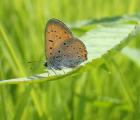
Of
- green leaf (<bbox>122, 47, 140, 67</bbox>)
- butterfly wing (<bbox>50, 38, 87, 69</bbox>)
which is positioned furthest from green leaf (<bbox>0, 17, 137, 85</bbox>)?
green leaf (<bbox>122, 47, 140, 67</bbox>)

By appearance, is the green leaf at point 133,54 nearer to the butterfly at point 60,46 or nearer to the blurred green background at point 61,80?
the blurred green background at point 61,80

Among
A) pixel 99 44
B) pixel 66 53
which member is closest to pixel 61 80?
pixel 66 53

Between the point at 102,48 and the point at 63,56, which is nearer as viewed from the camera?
the point at 102,48

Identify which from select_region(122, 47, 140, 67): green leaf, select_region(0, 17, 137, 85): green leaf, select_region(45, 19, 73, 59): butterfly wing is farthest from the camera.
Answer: select_region(122, 47, 140, 67): green leaf

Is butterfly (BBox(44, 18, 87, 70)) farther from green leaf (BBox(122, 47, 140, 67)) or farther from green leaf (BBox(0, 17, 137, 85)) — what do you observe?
green leaf (BBox(122, 47, 140, 67))

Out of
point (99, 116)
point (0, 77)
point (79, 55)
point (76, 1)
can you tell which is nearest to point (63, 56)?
point (79, 55)

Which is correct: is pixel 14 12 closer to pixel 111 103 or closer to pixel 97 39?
pixel 111 103

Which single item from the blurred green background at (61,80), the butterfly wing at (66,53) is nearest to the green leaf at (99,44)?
the blurred green background at (61,80)
